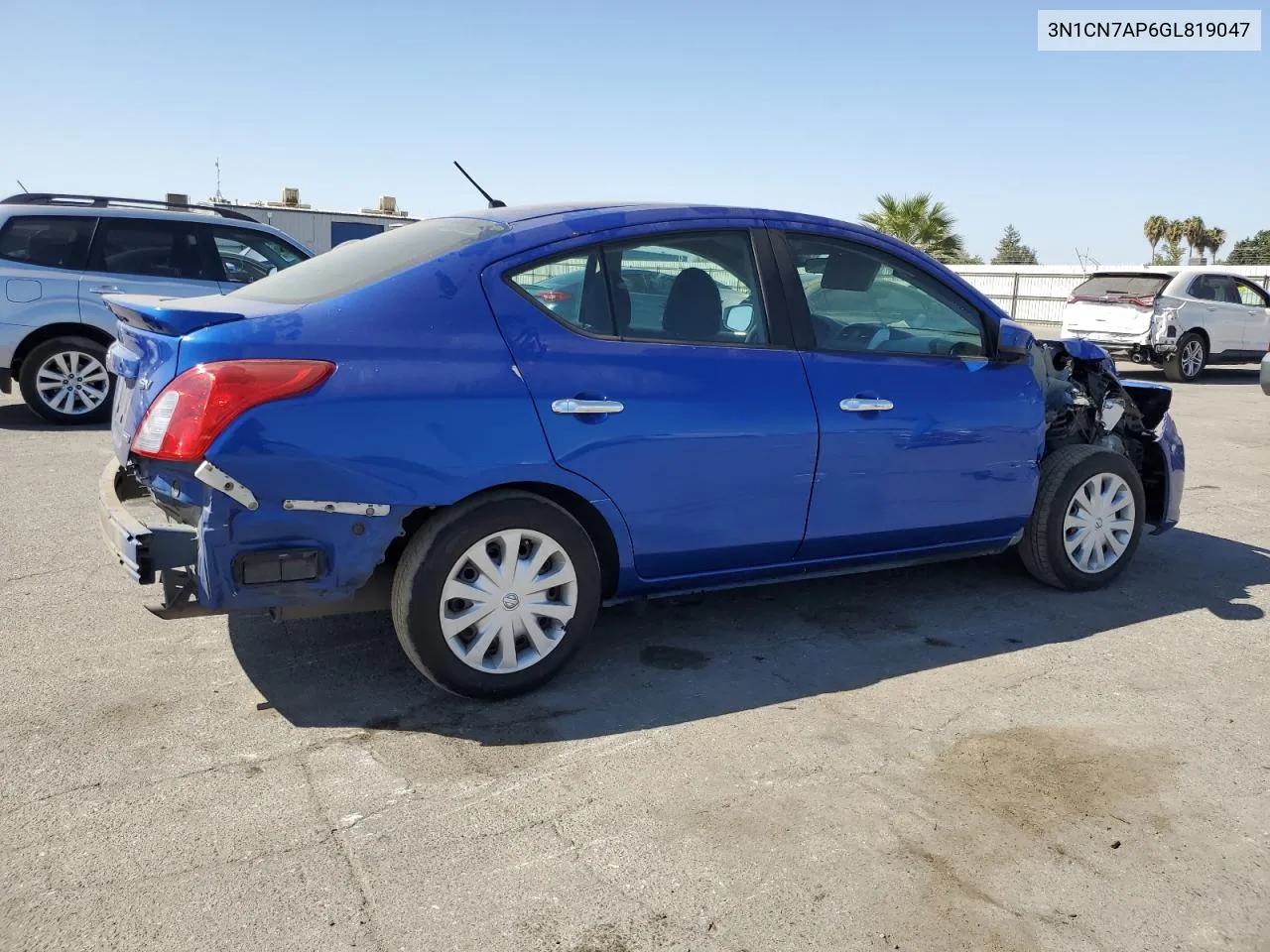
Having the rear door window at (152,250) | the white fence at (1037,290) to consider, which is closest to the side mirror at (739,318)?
the rear door window at (152,250)

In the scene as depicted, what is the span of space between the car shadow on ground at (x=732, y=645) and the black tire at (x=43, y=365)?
586 centimetres

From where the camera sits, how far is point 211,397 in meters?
3.22

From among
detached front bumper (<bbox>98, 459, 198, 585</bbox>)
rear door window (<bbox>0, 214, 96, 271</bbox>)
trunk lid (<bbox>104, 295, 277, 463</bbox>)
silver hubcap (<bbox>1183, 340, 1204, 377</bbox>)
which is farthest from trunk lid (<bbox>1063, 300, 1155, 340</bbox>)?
detached front bumper (<bbox>98, 459, 198, 585</bbox>)

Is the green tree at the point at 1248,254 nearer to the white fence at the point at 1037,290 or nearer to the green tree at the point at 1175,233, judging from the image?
the white fence at the point at 1037,290

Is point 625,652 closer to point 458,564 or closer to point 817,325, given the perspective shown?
point 458,564

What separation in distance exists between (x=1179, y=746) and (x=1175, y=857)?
0.78 m

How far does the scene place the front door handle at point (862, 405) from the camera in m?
4.24

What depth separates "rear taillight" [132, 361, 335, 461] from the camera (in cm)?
322

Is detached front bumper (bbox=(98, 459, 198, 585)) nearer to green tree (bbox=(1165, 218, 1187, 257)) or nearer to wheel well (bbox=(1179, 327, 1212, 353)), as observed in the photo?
wheel well (bbox=(1179, 327, 1212, 353))

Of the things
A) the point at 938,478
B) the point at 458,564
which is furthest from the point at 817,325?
the point at 458,564

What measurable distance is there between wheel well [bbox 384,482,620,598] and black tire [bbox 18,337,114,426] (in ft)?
22.4

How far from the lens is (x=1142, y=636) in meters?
4.66

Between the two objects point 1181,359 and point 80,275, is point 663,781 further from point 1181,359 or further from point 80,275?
point 1181,359

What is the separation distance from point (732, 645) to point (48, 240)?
757cm
